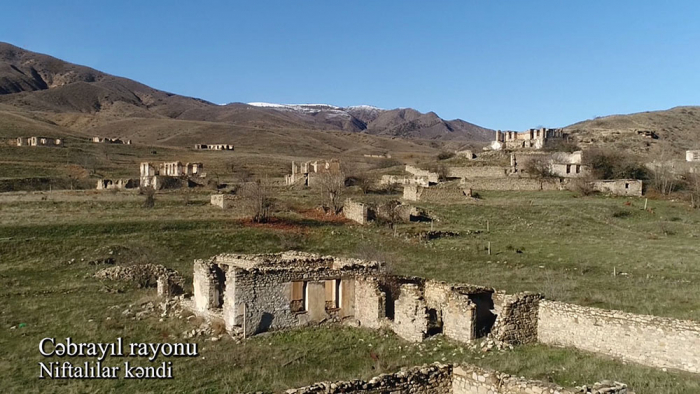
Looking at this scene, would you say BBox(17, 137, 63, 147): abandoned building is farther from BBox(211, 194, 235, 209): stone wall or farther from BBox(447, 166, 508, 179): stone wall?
BBox(447, 166, 508, 179): stone wall

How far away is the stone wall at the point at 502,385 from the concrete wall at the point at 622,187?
4012 centimetres

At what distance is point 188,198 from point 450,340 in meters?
31.9

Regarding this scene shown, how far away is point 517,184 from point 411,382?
1640 inches

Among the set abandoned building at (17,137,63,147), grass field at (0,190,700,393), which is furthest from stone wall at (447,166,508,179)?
abandoned building at (17,137,63,147)

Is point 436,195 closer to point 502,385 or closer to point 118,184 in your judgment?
point 118,184

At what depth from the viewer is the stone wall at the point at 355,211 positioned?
3535 cm

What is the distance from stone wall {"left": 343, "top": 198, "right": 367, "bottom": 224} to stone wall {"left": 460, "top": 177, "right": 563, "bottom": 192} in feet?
50.1

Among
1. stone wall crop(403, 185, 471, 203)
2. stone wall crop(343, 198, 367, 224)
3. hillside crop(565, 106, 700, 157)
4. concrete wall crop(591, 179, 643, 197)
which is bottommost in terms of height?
stone wall crop(343, 198, 367, 224)

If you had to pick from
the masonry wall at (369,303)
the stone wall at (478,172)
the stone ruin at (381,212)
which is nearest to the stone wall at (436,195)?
the stone ruin at (381,212)

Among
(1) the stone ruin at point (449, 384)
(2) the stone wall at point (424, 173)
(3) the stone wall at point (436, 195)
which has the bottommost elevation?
(1) the stone ruin at point (449, 384)

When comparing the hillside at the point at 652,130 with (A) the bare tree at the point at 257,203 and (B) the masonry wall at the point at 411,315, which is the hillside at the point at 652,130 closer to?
(A) the bare tree at the point at 257,203

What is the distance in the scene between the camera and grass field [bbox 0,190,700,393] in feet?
38.8

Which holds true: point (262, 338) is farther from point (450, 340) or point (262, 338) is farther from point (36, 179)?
point (36, 179)

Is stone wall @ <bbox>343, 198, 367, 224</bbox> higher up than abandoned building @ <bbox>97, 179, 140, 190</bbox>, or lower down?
lower down
